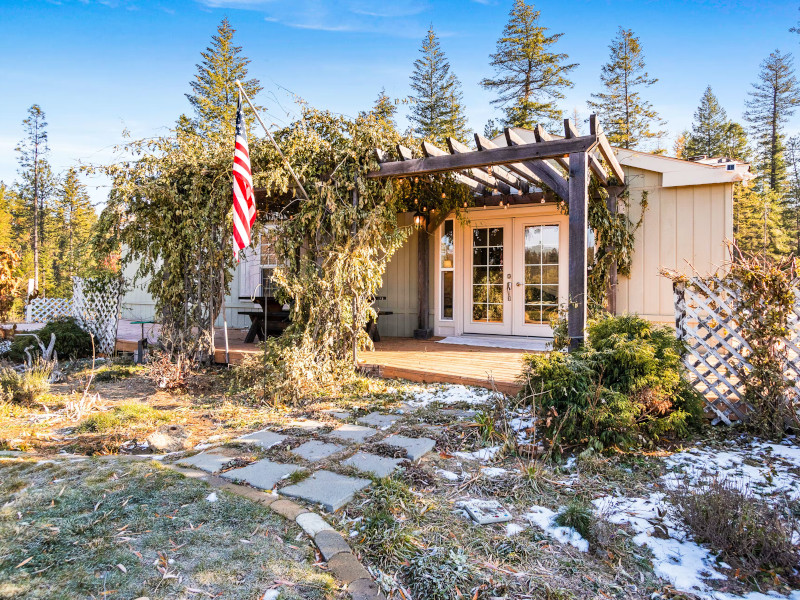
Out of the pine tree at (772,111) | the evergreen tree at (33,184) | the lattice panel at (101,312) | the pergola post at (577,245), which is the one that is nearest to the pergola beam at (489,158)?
the pergola post at (577,245)

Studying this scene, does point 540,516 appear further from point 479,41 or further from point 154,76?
point 479,41

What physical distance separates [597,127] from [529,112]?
1586cm

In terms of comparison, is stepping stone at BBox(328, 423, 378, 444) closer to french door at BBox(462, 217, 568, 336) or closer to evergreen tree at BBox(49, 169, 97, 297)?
french door at BBox(462, 217, 568, 336)

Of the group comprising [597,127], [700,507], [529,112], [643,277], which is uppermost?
[529,112]

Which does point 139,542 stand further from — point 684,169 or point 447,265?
point 684,169

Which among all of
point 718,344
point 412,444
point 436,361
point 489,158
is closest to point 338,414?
point 412,444

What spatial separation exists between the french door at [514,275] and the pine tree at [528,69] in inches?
479

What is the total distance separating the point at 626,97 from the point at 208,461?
22.2 m

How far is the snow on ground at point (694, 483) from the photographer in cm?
177

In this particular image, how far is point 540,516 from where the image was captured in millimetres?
2223

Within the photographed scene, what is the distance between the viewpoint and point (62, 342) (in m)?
7.29

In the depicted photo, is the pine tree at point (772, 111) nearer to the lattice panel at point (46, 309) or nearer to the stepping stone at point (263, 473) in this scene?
the stepping stone at point (263, 473)

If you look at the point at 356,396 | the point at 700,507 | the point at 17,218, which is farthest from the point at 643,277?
the point at 17,218

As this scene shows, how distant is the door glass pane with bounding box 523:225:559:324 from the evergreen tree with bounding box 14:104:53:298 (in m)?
22.0
